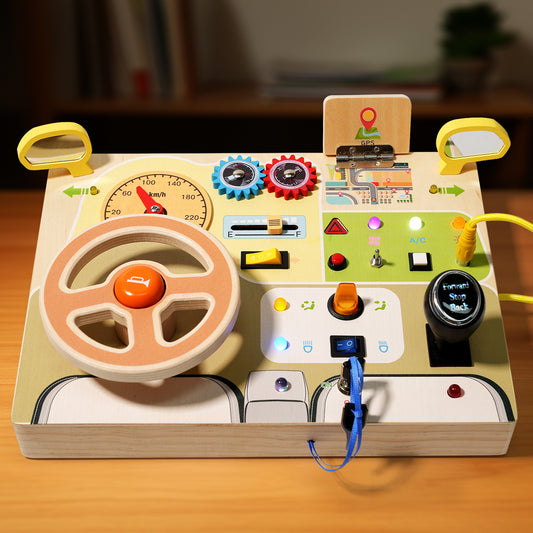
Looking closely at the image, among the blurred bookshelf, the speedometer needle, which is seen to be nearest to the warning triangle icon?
the speedometer needle

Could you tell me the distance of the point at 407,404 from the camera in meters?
0.84

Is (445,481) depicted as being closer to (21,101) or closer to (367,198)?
(367,198)

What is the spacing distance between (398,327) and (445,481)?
194 mm

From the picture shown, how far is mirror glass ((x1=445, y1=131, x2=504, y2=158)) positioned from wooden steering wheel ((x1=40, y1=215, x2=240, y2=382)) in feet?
1.37

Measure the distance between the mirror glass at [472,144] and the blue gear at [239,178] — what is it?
0.28 m

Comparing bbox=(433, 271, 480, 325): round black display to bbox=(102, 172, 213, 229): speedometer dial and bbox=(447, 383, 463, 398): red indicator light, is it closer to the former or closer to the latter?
bbox=(447, 383, 463, 398): red indicator light

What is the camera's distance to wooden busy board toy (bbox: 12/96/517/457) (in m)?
0.83

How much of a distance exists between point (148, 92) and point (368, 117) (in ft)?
2.86

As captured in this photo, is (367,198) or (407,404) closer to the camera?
→ (407,404)

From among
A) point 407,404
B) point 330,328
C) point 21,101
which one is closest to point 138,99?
point 21,101

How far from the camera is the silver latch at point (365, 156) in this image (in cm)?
105

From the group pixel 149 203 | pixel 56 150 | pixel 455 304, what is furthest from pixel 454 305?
pixel 56 150

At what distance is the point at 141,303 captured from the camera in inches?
32.8

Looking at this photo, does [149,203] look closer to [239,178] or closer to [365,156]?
[239,178]
